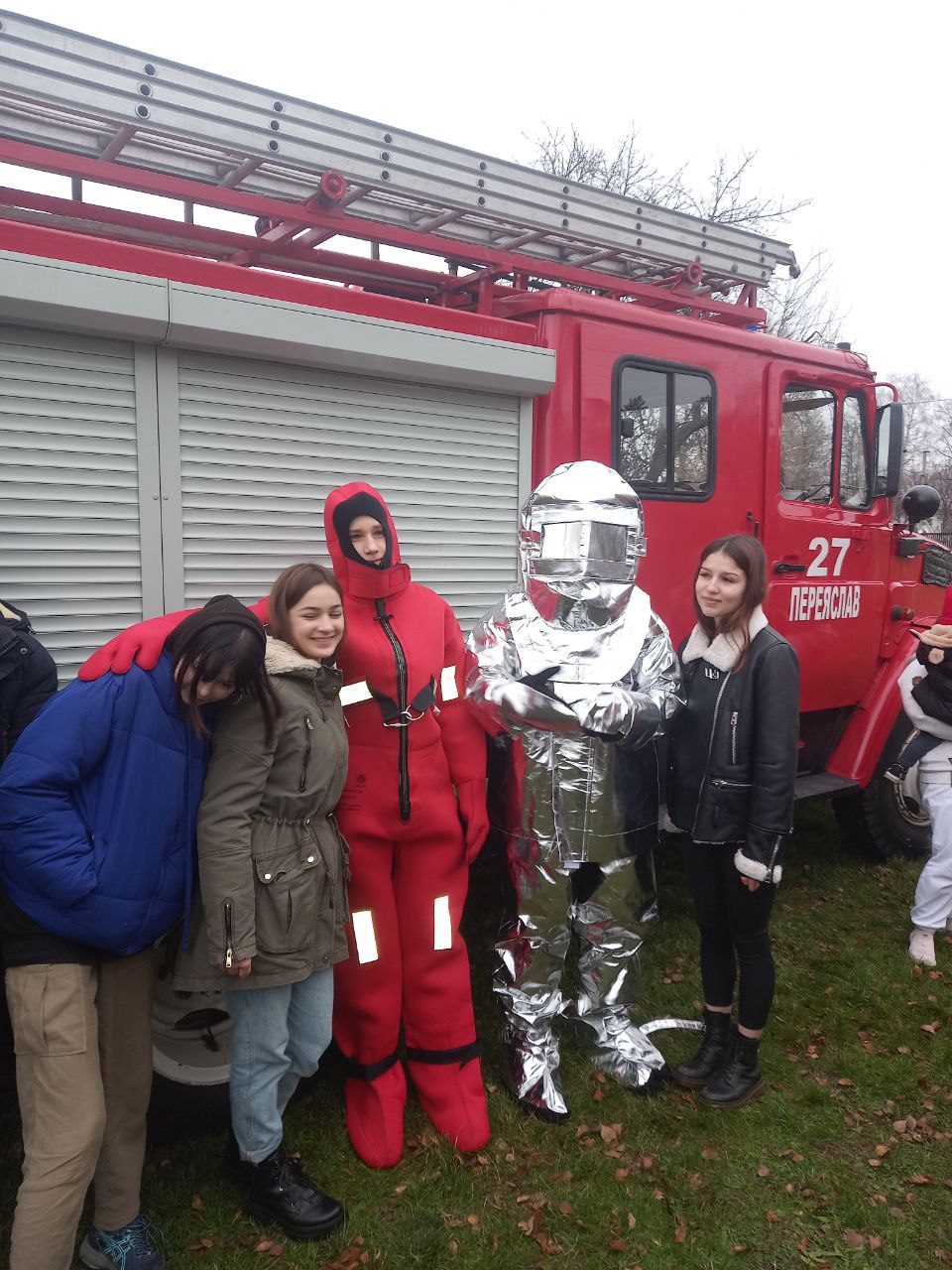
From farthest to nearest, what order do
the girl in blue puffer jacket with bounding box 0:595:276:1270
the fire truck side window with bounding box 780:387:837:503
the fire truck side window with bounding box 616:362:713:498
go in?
the fire truck side window with bounding box 780:387:837:503
the fire truck side window with bounding box 616:362:713:498
the girl in blue puffer jacket with bounding box 0:595:276:1270

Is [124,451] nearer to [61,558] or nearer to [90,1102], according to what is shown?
[61,558]

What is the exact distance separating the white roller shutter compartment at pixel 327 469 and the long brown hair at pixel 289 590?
41cm

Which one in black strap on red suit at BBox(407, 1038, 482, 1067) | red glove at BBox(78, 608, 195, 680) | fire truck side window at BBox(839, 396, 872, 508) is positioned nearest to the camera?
red glove at BBox(78, 608, 195, 680)

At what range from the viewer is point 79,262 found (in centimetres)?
239

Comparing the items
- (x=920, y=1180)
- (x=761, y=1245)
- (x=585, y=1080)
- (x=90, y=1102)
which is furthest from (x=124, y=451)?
(x=920, y=1180)

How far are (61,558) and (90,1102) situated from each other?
134 cm

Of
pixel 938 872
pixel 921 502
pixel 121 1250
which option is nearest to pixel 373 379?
pixel 121 1250

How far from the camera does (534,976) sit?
9.39 ft

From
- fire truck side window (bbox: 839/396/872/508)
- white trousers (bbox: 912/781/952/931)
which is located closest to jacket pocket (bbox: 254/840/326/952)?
white trousers (bbox: 912/781/952/931)

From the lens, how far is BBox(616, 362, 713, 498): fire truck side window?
3.59m

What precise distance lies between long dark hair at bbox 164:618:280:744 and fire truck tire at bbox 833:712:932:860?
3.70m

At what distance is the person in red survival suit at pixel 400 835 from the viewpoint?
257 cm

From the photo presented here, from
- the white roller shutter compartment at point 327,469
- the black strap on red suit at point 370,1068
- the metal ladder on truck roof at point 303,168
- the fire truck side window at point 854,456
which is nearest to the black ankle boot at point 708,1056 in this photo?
the black strap on red suit at point 370,1068

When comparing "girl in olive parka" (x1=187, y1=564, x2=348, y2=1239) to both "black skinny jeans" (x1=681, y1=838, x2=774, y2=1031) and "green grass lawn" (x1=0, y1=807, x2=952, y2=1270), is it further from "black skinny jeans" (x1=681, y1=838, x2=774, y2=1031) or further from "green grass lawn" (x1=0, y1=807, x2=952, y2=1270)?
"black skinny jeans" (x1=681, y1=838, x2=774, y2=1031)
